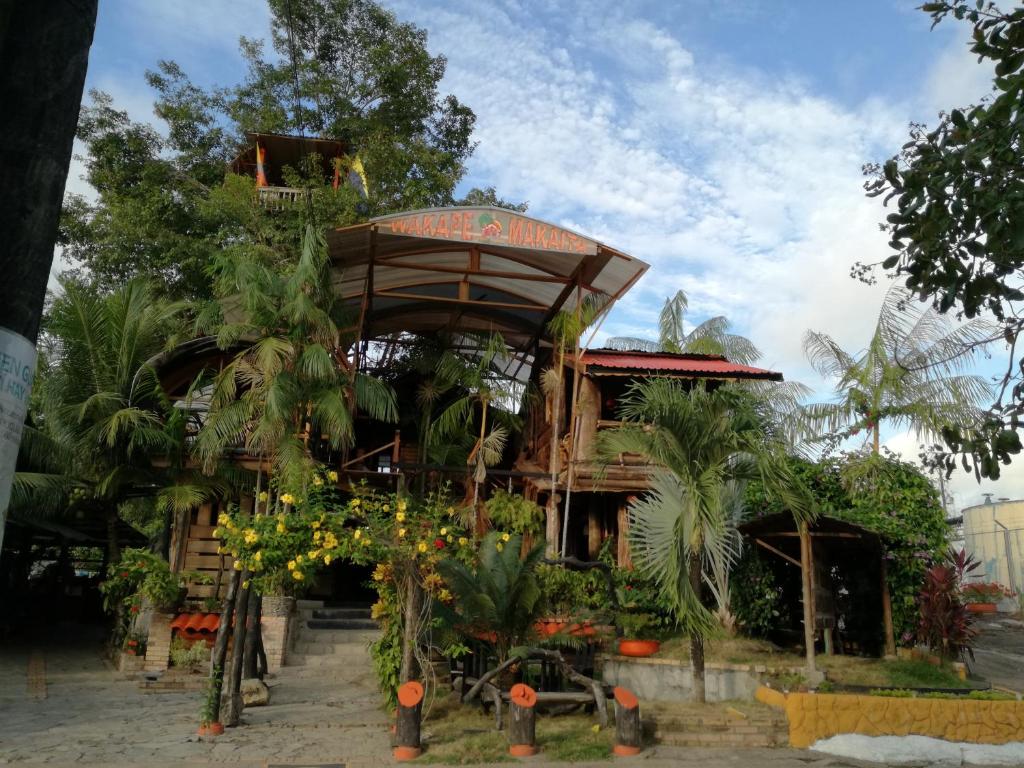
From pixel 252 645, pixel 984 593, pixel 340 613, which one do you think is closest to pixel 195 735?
pixel 252 645

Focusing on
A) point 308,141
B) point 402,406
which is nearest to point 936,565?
point 402,406

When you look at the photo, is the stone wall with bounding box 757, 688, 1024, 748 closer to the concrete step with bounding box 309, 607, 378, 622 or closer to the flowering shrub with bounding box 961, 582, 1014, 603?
the flowering shrub with bounding box 961, 582, 1014, 603

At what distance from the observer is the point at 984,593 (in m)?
17.4

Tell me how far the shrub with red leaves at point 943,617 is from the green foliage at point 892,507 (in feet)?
0.54

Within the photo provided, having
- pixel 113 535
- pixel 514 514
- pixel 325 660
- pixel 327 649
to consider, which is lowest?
pixel 325 660

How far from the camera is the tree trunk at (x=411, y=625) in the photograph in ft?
28.4

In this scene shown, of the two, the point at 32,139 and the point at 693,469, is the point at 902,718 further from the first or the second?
the point at 32,139

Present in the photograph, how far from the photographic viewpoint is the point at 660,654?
36.6 ft

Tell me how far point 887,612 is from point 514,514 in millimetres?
6032

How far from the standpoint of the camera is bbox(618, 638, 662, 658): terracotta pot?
10852 mm

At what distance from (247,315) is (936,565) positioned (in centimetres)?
1121

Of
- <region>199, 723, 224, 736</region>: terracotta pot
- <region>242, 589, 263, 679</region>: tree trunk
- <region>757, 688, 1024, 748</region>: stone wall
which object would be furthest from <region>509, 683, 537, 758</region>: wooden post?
<region>242, 589, 263, 679</region>: tree trunk

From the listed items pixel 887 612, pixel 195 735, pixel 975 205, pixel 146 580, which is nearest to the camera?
pixel 975 205

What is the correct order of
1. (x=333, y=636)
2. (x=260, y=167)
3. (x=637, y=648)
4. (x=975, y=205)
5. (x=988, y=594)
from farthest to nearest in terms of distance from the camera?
(x=260, y=167)
(x=988, y=594)
(x=333, y=636)
(x=637, y=648)
(x=975, y=205)
